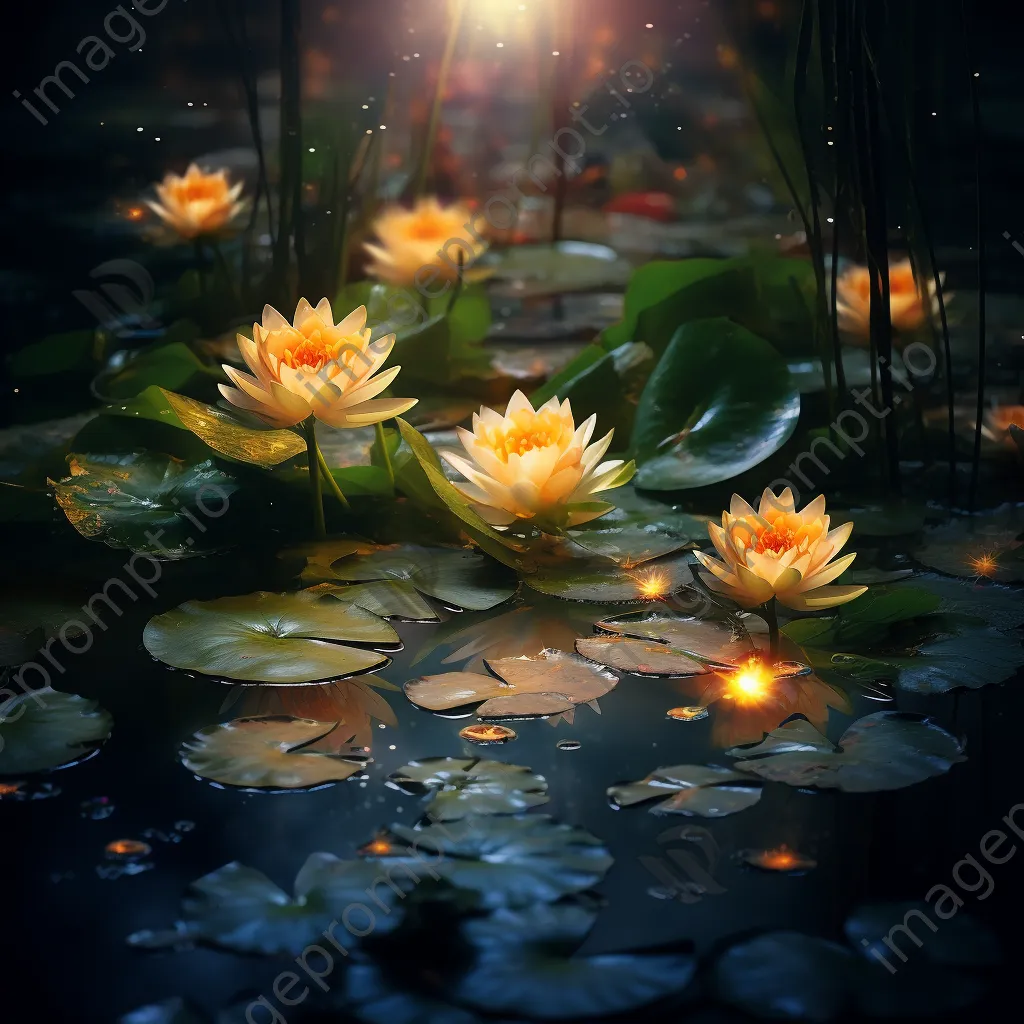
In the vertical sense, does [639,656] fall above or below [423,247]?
below

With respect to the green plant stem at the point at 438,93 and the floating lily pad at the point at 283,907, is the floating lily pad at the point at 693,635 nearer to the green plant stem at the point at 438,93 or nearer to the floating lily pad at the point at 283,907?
the floating lily pad at the point at 283,907

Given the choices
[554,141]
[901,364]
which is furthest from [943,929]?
[554,141]

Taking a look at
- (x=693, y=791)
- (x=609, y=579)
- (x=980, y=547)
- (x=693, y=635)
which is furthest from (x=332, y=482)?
(x=980, y=547)

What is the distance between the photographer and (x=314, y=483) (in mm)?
1068

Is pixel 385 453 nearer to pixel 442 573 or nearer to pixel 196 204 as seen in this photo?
pixel 442 573

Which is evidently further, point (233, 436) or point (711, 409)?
point (711, 409)

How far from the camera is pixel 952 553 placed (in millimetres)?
1065

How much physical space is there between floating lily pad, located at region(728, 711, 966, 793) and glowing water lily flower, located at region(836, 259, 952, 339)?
69cm

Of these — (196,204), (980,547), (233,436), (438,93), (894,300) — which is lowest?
(980,547)

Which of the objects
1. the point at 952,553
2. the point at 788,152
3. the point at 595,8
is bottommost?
the point at 952,553

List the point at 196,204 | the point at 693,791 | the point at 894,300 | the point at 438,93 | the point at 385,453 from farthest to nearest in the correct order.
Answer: the point at 438,93, the point at 196,204, the point at 894,300, the point at 385,453, the point at 693,791

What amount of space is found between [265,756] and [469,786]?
0.47 ft

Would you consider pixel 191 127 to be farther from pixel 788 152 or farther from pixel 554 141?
pixel 788 152

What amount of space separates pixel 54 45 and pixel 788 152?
1.16 metres
